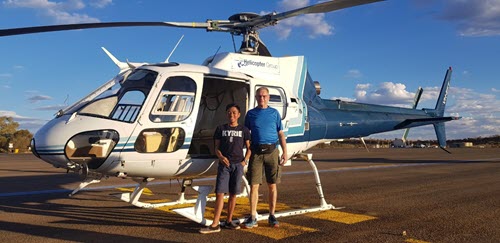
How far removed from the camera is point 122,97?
22.0ft

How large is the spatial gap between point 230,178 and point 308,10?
3.29m

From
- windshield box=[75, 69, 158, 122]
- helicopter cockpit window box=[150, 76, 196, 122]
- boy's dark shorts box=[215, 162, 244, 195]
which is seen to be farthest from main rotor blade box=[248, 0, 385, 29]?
boy's dark shorts box=[215, 162, 244, 195]

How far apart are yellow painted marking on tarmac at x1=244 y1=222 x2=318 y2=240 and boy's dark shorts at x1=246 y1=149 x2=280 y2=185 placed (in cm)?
71

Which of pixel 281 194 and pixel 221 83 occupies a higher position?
pixel 221 83

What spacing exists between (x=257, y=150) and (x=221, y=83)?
85.1 inches

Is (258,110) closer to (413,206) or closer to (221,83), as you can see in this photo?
(221,83)

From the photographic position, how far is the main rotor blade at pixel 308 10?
7219 mm

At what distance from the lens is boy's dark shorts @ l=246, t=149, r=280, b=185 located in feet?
22.0

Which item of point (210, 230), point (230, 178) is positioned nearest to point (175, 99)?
point (230, 178)

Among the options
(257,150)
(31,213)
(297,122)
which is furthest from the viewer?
(297,122)

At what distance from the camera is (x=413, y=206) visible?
8859 millimetres

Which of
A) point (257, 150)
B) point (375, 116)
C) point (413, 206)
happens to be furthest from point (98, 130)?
point (375, 116)

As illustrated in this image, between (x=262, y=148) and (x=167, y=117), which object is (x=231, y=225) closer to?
(x=262, y=148)

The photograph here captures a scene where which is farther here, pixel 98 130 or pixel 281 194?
pixel 281 194
